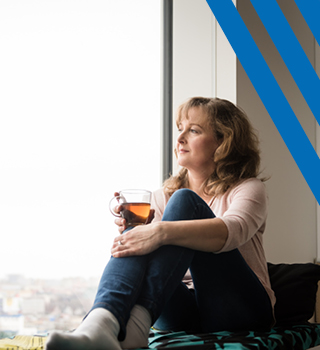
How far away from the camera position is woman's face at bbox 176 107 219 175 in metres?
1.71

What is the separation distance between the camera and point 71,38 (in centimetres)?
205

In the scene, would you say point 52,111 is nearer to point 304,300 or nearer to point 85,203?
point 85,203

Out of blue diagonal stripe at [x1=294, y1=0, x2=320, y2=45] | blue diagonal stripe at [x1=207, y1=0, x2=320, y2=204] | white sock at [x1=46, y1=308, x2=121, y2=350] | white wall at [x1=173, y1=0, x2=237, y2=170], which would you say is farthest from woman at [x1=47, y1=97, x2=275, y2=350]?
white wall at [x1=173, y1=0, x2=237, y2=170]

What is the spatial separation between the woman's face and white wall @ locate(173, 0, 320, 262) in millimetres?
588

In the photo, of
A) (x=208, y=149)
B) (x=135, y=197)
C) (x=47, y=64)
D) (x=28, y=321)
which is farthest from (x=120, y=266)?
(x=47, y=64)

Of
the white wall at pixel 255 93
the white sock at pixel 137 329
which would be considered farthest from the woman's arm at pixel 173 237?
the white wall at pixel 255 93

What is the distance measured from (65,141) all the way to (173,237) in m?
0.98

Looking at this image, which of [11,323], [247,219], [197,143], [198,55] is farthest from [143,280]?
[198,55]

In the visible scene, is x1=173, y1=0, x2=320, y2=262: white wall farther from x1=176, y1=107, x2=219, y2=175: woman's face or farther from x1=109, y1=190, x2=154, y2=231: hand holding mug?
x1=109, y1=190, x2=154, y2=231: hand holding mug

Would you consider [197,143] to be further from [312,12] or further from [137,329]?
[137,329]

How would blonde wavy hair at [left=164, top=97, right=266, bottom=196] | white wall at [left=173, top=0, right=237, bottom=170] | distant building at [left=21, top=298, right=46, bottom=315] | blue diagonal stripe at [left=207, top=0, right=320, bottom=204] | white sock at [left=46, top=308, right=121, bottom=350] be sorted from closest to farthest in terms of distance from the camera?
white sock at [left=46, top=308, right=121, bottom=350] → blonde wavy hair at [left=164, top=97, right=266, bottom=196] → distant building at [left=21, top=298, right=46, bottom=315] → blue diagonal stripe at [left=207, top=0, right=320, bottom=204] → white wall at [left=173, top=0, right=237, bottom=170]

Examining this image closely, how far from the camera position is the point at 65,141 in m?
1.99

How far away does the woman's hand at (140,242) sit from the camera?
117 centimetres

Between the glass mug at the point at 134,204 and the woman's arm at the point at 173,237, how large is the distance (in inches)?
2.4
